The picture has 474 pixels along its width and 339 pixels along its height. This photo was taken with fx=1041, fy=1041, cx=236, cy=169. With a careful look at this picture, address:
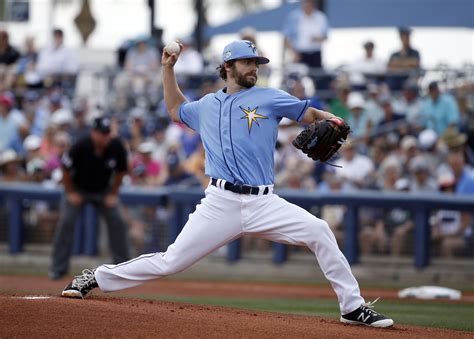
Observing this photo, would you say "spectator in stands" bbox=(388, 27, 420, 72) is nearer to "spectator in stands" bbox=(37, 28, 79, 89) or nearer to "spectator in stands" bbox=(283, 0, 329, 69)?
"spectator in stands" bbox=(283, 0, 329, 69)

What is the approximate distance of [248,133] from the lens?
7.75 metres

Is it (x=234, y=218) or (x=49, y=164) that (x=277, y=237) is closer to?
(x=234, y=218)

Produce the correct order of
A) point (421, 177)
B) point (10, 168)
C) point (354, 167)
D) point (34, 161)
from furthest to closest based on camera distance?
point (34, 161)
point (10, 168)
point (354, 167)
point (421, 177)

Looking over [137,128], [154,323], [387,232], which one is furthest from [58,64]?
[154,323]

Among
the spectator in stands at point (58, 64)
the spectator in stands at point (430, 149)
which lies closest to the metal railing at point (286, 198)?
the spectator in stands at point (430, 149)

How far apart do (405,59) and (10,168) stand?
23.2ft

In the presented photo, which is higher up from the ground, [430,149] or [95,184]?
[430,149]

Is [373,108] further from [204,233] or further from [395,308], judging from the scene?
[204,233]

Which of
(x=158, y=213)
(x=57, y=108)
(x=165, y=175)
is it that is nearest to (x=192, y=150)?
(x=165, y=175)

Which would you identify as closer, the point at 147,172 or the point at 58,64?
the point at 147,172

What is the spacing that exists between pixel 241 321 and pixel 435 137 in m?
9.47

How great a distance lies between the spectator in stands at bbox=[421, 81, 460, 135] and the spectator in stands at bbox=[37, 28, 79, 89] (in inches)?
302

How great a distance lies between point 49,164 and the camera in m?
18.0

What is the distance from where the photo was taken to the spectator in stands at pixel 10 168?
17625 millimetres
